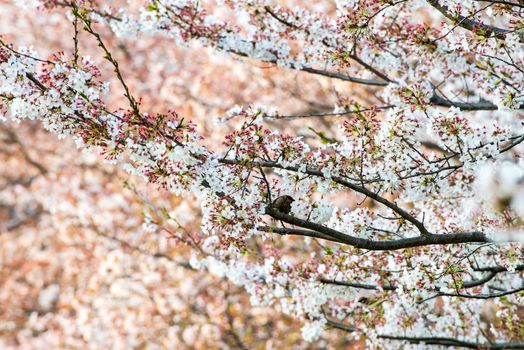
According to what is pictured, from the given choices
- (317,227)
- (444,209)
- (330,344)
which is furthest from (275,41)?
(330,344)

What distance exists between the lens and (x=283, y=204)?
10.5ft

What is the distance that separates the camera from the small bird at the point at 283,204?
3.21m

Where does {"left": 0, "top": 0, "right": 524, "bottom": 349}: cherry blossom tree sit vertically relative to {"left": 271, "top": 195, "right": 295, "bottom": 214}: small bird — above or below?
above

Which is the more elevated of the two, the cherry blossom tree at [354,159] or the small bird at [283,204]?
the cherry blossom tree at [354,159]

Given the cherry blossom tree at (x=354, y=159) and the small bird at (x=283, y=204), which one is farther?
the small bird at (x=283, y=204)

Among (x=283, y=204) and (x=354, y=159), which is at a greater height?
(x=354, y=159)

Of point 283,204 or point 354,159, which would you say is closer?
point 283,204

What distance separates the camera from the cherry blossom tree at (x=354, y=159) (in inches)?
116

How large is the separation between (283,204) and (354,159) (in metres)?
0.49

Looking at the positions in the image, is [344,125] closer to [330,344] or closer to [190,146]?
[190,146]

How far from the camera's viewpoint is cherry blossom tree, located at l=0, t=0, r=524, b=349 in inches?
116

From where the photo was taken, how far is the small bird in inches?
126

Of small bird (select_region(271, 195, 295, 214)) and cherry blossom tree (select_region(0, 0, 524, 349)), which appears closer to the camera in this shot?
cherry blossom tree (select_region(0, 0, 524, 349))

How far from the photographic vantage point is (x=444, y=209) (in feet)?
16.4
